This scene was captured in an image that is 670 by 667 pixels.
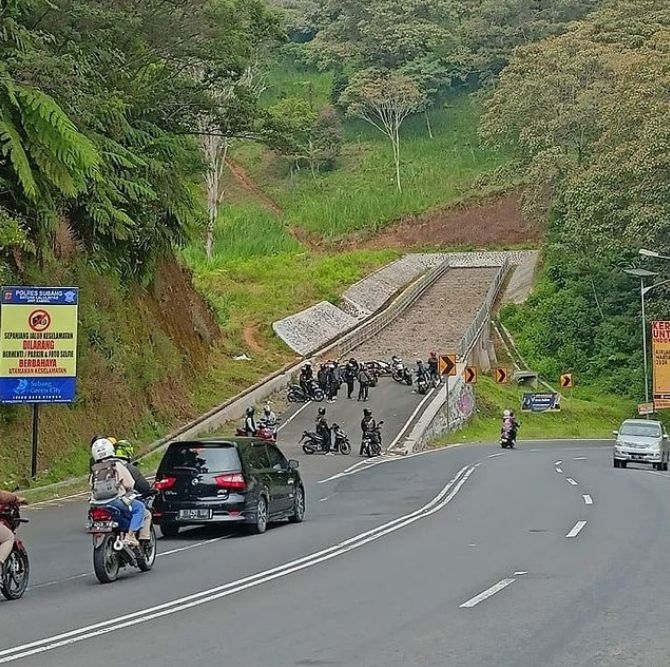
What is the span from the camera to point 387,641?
31.1 feet

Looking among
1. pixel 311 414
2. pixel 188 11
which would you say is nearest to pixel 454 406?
pixel 311 414

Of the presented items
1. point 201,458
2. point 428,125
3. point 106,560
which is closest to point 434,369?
point 201,458

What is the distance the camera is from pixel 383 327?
63094 mm

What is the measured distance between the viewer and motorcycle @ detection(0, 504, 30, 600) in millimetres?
12102

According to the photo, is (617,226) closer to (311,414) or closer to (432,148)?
(311,414)

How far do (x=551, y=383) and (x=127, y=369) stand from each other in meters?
36.5

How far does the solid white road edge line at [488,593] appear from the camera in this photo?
11.4 meters

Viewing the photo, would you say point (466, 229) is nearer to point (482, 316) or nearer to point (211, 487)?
point (482, 316)

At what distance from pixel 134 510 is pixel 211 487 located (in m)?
4.43

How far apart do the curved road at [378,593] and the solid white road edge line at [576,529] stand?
0.10ft

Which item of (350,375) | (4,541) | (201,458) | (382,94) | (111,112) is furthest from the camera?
(382,94)

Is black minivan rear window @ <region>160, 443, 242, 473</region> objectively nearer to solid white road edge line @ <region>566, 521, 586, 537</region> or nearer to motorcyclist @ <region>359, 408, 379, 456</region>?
solid white road edge line @ <region>566, 521, 586, 537</region>

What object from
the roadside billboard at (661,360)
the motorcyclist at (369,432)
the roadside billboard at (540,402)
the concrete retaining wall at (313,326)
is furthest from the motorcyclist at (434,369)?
the motorcyclist at (369,432)

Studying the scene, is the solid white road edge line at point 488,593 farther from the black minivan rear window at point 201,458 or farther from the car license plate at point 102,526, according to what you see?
the black minivan rear window at point 201,458
